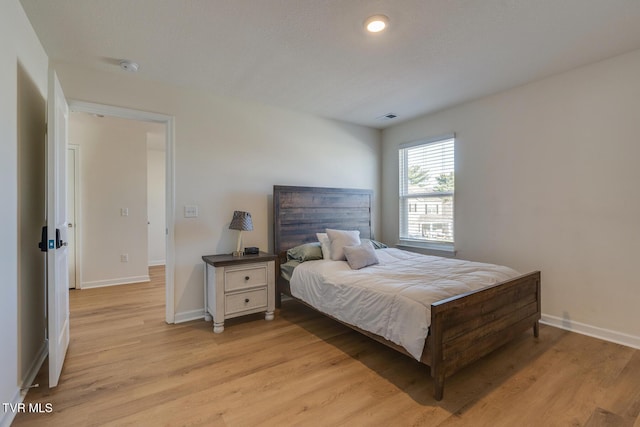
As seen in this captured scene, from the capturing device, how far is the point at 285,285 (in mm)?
3500

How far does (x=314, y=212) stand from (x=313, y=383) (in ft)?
7.33

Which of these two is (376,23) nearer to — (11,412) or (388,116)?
(388,116)

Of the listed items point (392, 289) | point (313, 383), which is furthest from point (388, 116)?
point (313, 383)

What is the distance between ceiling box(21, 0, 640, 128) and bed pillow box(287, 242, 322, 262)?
1.75 m

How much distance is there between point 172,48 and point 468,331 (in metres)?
3.10

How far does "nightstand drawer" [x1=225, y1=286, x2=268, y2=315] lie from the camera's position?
2977 mm

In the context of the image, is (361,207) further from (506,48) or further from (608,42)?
(608,42)

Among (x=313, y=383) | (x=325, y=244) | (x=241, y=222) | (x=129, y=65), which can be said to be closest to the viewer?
(x=313, y=383)

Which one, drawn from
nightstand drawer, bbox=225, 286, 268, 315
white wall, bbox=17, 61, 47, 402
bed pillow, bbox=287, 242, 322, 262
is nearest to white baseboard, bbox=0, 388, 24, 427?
white wall, bbox=17, 61, 47, 402

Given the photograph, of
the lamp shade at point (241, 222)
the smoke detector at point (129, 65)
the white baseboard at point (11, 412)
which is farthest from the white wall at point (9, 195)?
the lamp shade at point (241, 222)

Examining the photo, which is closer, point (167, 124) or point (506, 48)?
point (506, 48)

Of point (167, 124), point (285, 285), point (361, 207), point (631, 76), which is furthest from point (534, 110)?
point (167, 124)

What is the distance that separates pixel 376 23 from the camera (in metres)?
2.10

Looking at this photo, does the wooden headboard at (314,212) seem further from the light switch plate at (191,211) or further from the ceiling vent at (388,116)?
the ceiling vent at (388,116)
